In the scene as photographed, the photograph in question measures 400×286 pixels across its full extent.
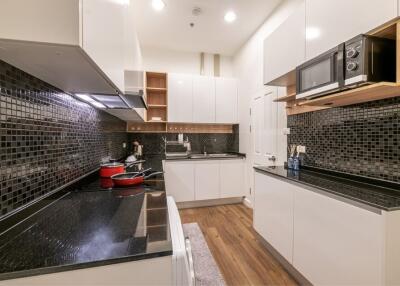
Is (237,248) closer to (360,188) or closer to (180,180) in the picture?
(360,188)

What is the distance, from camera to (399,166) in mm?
1326

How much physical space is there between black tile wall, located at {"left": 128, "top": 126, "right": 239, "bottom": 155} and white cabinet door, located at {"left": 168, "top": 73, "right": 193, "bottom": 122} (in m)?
0.46

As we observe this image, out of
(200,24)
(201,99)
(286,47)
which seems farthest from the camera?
(201,99)

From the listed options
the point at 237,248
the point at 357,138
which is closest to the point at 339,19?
the point at 357,138

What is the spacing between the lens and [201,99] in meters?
3.67

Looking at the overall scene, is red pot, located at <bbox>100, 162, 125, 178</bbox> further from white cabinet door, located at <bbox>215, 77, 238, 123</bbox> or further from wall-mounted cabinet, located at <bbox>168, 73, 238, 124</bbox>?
white cabinet door, located at <bbox>215, 77, 238, 123</bbox>

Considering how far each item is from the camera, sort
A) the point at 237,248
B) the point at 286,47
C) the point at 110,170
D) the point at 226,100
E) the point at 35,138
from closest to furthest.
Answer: the point at 35,138 → the point at 110,170 → the point at 286,47 → the point at 237,248 → the point at 226,100

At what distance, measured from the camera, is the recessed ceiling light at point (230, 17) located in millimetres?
2684

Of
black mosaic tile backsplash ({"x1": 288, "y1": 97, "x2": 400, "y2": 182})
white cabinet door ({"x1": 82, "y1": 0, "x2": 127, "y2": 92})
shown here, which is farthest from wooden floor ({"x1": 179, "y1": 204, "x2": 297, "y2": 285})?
white cabinet door ({"x1": 82, "y1": 0, "x2": 127, "y2": 92})

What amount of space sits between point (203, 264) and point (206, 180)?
168 cm

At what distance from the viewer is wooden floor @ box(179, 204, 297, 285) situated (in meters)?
1.70

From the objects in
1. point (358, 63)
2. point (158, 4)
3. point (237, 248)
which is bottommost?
point (237, 248)

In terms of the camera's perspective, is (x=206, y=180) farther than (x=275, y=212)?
Yes

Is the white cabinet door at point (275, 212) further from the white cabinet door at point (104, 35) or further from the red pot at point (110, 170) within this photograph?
the white cabinet door at point (104, 35)
